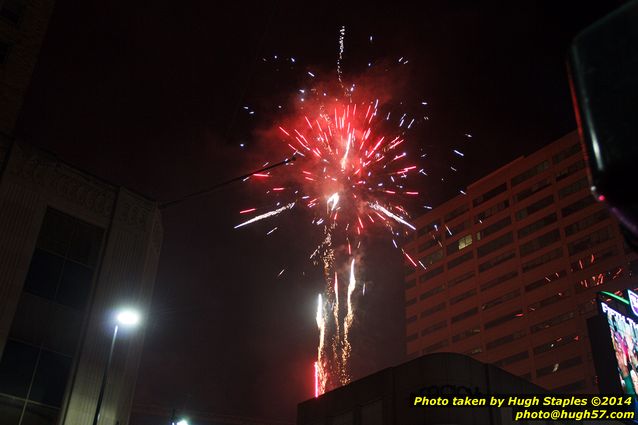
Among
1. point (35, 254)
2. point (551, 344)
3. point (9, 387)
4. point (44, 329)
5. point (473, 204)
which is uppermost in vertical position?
point (473, 204)

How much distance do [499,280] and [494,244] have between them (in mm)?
8075

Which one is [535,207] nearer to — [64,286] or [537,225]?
[537,225]

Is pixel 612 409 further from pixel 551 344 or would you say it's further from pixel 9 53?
pixel 551 344

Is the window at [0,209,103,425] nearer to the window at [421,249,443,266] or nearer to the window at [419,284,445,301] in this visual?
the window at [419,284,445,301]

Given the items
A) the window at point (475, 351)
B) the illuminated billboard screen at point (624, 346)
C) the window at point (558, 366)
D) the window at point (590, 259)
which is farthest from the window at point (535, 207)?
the illuminated billboard screen at point (624, 346)

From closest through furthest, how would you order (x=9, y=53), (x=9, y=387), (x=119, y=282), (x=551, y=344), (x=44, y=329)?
(x=9, y=387)
(x=44, y=329)
(x=119, y=282)
(x=9, y=53)
(x=551, y=344)

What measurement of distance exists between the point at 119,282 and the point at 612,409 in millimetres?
25000

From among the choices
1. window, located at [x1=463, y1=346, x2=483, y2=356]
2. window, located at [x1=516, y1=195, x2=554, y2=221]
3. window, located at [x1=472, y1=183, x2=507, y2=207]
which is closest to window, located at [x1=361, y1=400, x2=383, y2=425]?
window, located at [x1=463, y1=346, x2=483, y2=356]

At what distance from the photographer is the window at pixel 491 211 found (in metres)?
136

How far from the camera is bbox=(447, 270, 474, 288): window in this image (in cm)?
13639

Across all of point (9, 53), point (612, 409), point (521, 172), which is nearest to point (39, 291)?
point (9, 53)

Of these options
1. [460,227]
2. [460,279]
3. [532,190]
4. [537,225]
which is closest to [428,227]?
[460,227]

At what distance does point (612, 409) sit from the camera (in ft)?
102

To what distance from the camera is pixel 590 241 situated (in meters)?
117
